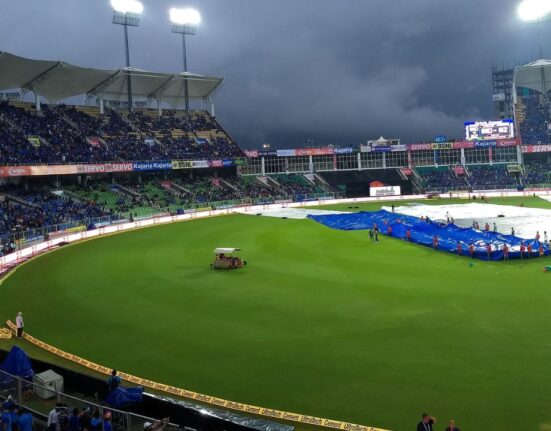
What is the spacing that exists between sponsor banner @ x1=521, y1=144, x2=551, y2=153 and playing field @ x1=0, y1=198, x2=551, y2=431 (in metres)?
78.6

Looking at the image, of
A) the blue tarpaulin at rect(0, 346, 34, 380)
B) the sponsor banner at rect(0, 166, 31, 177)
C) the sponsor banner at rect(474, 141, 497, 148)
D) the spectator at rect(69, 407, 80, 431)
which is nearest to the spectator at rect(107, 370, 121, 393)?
the spectator at rect(69, 407, 80, 431)

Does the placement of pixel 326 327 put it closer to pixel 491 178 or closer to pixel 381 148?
pixel 491 178

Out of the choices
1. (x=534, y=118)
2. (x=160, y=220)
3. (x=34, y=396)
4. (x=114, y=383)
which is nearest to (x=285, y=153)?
(x=160, y=220)

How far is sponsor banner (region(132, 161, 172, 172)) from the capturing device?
255ft

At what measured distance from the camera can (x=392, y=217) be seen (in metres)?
51.1

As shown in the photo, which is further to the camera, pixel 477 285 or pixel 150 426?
pixel 477 285

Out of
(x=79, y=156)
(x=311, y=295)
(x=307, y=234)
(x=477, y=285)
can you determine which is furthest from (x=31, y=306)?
(x=79, y=156)

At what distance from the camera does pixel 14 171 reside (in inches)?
2325

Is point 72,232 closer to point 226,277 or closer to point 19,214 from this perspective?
point 19,214

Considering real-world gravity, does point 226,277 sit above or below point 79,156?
below

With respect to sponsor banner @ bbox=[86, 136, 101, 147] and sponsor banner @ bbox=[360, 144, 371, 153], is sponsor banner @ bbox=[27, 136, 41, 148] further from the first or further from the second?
sponsor banner @ bbox=[360, 144, 371, 153]

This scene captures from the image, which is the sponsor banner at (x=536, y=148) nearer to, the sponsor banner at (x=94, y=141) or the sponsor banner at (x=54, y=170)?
the sponsor banner at (x=94, y=141)

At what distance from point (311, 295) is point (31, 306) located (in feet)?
46.5

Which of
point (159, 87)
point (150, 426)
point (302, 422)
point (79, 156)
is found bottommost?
point (302, 422)
